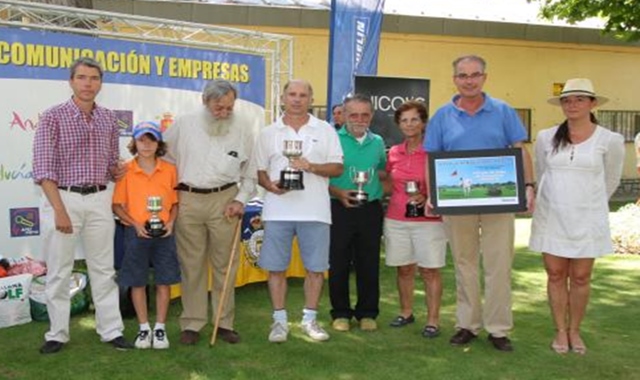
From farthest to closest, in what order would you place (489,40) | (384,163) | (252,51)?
(489,40)
(252,51)
(384,163)

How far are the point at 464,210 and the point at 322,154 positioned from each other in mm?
1032

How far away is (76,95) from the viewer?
4.55 m

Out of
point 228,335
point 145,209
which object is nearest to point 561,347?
point 228,335

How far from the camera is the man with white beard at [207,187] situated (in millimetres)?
4766

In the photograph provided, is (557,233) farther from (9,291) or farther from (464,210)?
(9,291)

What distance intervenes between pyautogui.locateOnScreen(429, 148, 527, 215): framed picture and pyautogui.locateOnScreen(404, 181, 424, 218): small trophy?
30cm

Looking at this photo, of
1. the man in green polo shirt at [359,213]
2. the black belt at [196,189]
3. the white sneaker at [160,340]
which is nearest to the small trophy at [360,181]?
the man in green polo shirt at [359,213]

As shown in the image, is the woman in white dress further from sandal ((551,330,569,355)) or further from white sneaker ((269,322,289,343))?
white sneaker ((269,322,289,343))

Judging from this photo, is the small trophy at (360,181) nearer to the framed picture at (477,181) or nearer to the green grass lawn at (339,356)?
the framed picture at (477,181)

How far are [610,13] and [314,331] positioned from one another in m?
10.3

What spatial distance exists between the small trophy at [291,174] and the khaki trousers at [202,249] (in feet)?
1.42

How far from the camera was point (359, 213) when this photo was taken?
520 centimetres

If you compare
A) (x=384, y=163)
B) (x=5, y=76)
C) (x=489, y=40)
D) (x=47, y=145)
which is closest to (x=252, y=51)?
(x=5, y=76)

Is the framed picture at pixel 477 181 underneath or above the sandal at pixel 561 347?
above
